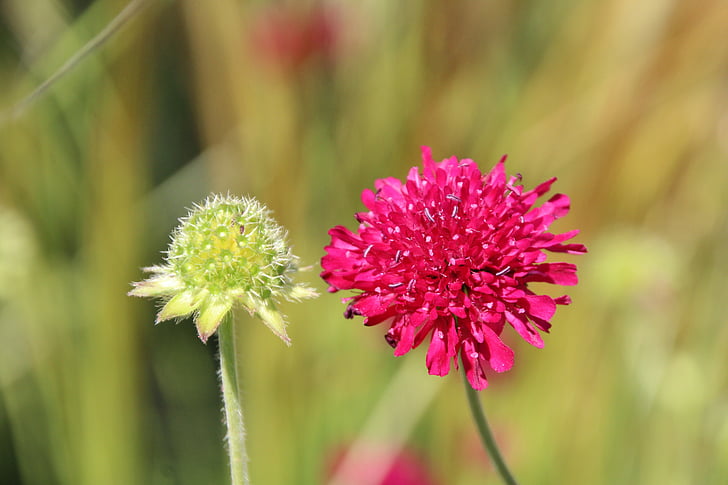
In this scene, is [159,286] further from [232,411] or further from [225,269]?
[232,411]

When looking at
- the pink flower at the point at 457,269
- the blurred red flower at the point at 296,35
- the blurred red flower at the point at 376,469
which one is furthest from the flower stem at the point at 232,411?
the blurred red flower at the point at 296,35

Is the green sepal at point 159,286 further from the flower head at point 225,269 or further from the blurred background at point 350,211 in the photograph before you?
the blurred background at point 350,211

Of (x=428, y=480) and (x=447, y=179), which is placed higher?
(x=447, y=179)

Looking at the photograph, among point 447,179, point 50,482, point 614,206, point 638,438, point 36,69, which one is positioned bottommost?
point 638,438

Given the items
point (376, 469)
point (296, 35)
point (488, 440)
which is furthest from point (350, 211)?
point (488, 440)

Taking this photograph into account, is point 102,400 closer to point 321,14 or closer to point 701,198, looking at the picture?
point 321,14

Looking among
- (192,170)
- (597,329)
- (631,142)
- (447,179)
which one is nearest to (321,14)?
(192,170)
